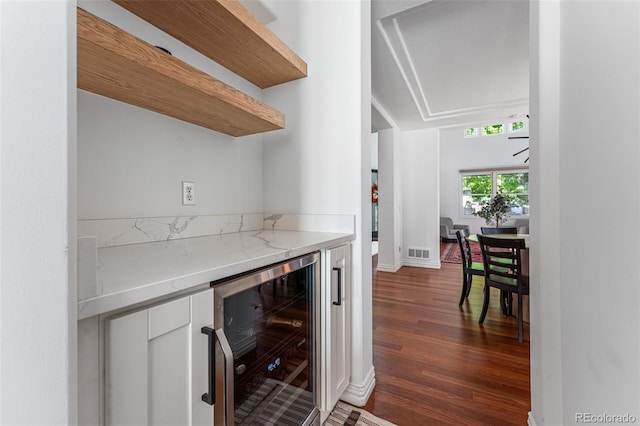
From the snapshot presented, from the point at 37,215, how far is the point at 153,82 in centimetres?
75

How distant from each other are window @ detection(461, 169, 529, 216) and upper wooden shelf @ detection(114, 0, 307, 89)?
9045 millimetres

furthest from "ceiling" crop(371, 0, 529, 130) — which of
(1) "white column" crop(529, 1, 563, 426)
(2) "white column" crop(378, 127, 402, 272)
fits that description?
(1) "white column" crop(529, 1, 563, 426)

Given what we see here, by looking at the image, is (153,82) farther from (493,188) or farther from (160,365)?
(493,188)

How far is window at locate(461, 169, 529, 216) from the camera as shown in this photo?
8344 mm

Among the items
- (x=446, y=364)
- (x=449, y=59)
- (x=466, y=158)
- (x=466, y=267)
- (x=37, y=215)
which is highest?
(x=466, y=158)

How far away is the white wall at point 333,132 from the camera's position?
1.49 metres

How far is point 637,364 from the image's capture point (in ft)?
2.00

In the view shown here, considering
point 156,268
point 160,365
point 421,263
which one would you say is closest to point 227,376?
point 160,365

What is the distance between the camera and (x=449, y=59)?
2.58m

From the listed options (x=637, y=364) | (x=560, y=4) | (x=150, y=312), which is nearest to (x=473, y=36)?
(x=560, y=4)

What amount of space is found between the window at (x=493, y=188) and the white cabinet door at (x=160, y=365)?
9736 millimetres

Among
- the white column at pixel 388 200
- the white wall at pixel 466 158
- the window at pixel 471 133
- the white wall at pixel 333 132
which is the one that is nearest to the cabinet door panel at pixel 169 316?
the white wall at pixel 333 132

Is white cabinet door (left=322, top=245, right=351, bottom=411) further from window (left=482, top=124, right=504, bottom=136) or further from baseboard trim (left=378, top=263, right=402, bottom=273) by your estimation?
window (left=482, top=124, right=504, bottom=136)

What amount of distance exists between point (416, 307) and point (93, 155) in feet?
9.65
